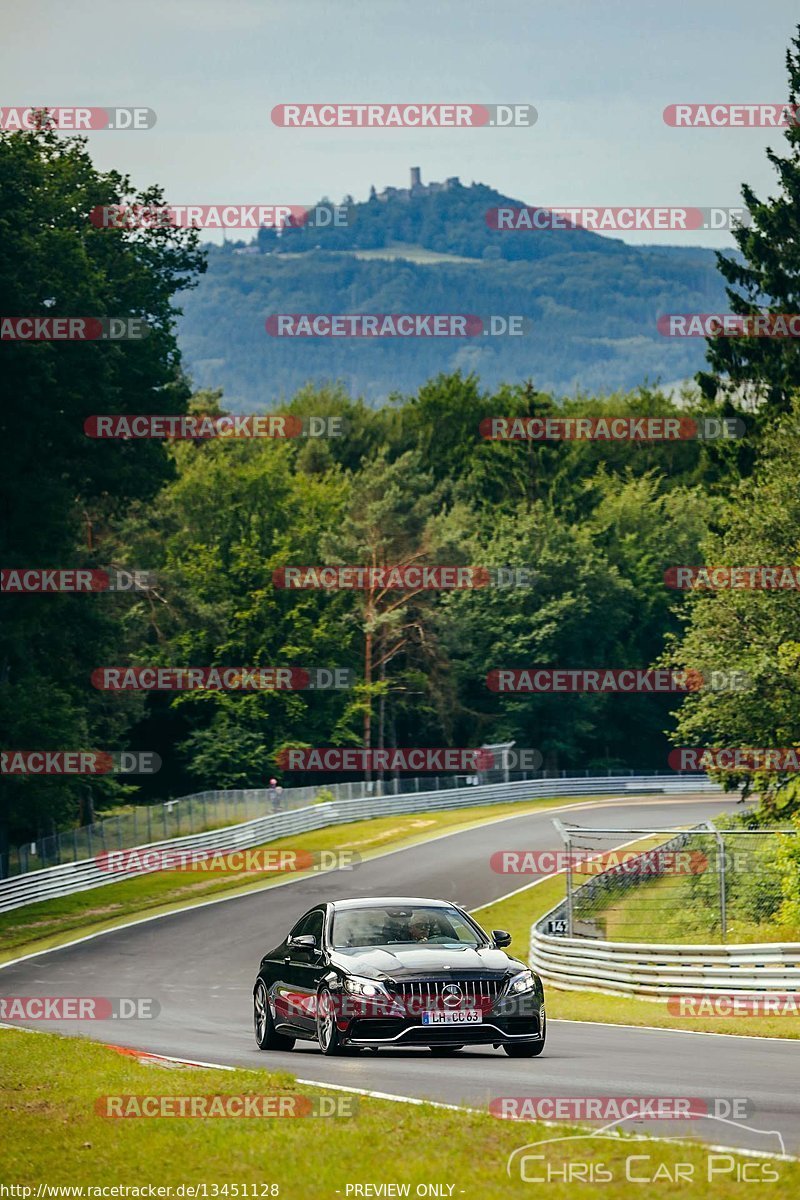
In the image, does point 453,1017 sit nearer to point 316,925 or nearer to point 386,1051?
point 386,1051

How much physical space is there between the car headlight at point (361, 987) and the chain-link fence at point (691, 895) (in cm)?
1073

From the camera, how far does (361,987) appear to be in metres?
14.4

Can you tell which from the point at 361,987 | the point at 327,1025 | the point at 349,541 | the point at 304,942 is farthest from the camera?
the point at 349,541

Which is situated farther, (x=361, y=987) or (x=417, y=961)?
(x=417, y=961)

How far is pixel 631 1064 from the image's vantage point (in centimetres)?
1423

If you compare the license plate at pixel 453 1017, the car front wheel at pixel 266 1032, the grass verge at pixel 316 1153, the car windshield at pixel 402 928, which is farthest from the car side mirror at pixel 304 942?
the grass verge at pixel 316 1153

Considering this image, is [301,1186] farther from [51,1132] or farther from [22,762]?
[22,762]

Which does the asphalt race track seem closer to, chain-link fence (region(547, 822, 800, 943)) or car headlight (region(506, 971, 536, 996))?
car headlight (region(506, 971, 536, 996))

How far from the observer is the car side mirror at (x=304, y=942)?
1561cm

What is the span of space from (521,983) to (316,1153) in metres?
5.44

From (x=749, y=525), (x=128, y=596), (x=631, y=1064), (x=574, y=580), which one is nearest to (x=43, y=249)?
(x=749, y=525)

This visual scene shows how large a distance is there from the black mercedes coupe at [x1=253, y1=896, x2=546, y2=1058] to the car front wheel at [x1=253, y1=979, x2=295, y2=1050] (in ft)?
1.50

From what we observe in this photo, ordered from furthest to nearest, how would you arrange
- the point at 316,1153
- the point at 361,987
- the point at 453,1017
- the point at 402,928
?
the point at 402,928, the point at 361,987, the point at 453,1017, the point at 316,1153

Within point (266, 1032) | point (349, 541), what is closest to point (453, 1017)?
point (266, 1032)
